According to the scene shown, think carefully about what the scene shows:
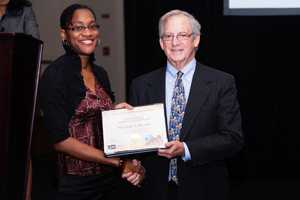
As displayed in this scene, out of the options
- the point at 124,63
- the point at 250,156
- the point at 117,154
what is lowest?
the point at 250,156

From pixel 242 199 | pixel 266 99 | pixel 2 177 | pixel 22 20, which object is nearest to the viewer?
pixel 2 177

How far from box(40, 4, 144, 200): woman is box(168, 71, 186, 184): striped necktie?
0.14 m

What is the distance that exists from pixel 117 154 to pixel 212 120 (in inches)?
15.2

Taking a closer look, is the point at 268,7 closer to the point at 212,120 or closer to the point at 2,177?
the point at 212,120

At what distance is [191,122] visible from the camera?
1.66 metres

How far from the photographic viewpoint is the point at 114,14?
5.39 m

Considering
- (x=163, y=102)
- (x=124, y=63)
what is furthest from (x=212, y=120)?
(x=124, y=63)

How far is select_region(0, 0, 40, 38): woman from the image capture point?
254 cm

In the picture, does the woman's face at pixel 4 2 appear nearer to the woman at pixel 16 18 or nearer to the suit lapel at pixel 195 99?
the woman at pixel 16 18

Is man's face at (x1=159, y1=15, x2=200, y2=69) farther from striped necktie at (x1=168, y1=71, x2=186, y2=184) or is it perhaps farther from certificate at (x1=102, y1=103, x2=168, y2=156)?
certificate at (x1=102, y1=103, x2=168, y2=156)

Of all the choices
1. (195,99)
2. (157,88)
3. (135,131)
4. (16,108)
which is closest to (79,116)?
(135,131)

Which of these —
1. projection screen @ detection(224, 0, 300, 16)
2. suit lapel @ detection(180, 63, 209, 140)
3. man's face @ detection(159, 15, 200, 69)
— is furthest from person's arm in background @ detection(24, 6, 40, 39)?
projection screen @ detection(224, 0, 300, 16)

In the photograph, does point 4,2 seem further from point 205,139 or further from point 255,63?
point 255,63

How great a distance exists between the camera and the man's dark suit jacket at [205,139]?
1.66 metres
